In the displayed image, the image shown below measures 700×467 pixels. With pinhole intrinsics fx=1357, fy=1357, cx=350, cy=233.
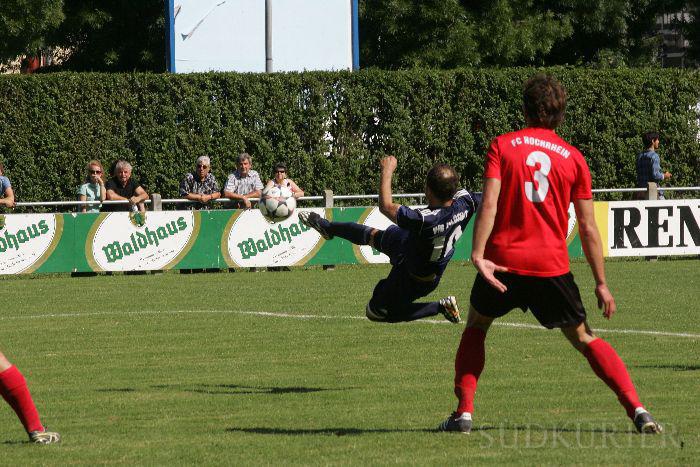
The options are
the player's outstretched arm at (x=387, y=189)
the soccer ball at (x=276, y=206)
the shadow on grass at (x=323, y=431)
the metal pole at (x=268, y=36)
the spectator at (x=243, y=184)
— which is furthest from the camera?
the metal pole at (x=268, y=36)

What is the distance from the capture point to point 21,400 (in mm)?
7145

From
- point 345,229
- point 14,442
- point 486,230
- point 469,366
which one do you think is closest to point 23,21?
point 345,229

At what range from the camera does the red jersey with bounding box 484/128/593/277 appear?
7.03 meters

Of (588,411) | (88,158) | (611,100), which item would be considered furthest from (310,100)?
(588,411)

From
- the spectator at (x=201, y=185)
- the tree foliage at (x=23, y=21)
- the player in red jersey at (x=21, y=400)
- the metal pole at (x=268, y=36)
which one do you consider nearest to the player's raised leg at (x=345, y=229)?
the player in red jersey at (x=21, y=400)

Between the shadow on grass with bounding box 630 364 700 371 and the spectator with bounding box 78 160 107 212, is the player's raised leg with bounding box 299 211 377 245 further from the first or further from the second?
the spectator with bounding box 78 160 107 212

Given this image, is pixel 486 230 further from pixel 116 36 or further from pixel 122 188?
pixel 116 36

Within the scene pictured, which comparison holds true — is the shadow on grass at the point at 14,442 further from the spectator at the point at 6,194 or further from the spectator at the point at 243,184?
the spectator at the point at 243,184

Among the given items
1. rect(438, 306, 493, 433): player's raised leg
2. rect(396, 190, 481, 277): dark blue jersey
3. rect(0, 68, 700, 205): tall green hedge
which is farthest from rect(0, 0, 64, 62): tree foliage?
rect(438, 306, 493, 433): player's raised leg

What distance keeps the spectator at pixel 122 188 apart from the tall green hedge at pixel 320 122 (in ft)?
10.2

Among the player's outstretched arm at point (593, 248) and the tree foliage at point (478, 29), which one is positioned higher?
the tree foliage at point (478, 29)

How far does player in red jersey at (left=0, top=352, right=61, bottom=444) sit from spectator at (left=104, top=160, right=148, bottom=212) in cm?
1432

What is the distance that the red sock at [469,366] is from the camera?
24.3 feet

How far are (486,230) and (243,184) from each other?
15.5m
